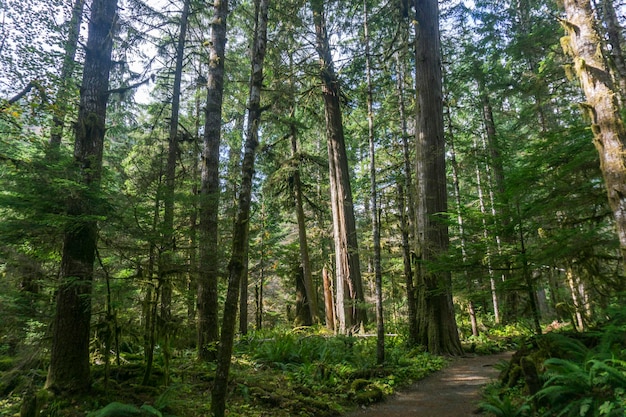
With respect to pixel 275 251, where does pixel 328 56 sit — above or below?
above

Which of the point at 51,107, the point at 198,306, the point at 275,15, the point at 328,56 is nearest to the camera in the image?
the point at 51,107

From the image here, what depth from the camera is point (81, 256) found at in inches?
203

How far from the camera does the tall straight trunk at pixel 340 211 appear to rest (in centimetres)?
1136

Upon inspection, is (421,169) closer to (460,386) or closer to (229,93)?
(460,386)

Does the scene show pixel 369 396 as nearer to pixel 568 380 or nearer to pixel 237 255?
pixel 568 380

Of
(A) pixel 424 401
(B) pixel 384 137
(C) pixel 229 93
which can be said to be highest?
(C) pixel 229 93

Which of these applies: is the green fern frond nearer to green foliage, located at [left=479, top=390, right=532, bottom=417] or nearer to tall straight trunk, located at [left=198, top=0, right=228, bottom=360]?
tall straight trunk, located at [left=198, top=0, right=228, bottom=360]

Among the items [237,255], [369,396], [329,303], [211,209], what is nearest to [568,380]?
[369,396]

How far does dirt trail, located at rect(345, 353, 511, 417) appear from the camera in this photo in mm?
5168

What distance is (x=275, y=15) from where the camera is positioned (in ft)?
34.2

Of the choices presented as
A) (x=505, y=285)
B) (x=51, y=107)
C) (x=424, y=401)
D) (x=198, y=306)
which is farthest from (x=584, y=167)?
(x=51, y=107)

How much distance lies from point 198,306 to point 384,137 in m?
10.8

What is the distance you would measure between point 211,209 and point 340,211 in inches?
246

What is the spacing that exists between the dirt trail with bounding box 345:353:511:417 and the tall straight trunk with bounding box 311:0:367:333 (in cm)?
379
